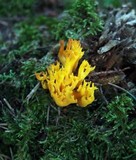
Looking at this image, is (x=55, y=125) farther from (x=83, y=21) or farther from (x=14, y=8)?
(x=14, y=8)

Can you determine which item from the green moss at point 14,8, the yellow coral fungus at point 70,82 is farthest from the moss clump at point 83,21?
the green moss at point 14,8

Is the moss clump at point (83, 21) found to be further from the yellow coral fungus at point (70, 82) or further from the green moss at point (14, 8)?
the green moss at point (14, 8)

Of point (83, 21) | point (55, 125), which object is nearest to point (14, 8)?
point (83, 21)

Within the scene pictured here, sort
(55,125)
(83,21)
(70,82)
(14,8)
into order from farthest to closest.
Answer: (14,8) → (83,21) → (55,125) → (70,82)

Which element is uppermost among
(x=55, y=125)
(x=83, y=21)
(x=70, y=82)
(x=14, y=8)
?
(x=83, y=21)

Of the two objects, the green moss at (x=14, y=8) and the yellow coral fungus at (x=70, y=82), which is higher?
the yellow coral fungus at (x=70, y=82)

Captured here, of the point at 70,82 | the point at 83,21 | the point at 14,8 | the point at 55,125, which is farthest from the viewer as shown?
the point at 14,8

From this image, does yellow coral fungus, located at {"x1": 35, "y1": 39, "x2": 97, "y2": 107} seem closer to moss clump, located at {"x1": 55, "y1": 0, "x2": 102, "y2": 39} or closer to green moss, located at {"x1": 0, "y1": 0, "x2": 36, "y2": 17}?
moss clump, located at {"x1": 55, "y1": 0, "x2": 102, "y2": 39}

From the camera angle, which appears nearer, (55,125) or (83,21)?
(55,125)
